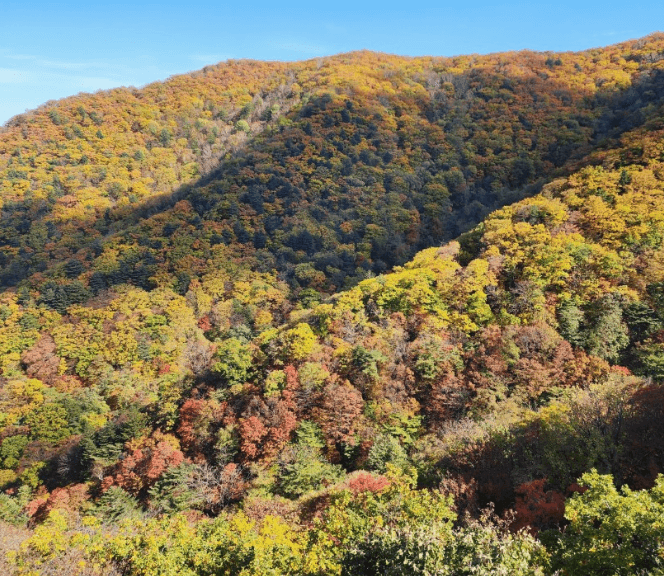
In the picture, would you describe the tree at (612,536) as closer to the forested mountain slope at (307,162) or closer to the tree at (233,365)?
the tree at (233,365)

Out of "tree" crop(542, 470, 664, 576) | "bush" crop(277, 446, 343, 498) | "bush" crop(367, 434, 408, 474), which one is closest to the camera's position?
"tree" crop(542, 470, 664, 576)

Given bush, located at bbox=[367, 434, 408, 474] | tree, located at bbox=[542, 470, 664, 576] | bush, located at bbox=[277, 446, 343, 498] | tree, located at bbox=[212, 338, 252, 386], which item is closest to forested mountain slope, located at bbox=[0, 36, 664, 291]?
tree, located at bbox=[212, 338, 252, 386]

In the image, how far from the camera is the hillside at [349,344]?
813 inches

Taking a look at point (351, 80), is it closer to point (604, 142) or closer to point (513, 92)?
point (513, 92)

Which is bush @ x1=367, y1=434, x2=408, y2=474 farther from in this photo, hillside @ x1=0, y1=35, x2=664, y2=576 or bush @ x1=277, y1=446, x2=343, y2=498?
bush @ x1=277, y1=446, x2=343, y2=498

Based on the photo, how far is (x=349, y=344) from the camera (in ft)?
155

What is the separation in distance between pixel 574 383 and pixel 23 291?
322 ft

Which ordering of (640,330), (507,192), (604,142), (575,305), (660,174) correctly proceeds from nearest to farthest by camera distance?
(640,330) → (575,305) → (660,174) → (604,142) → (507,192)

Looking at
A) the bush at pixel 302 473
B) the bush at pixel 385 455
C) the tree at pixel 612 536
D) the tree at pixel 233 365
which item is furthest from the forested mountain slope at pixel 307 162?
the tree at pixel 612 536

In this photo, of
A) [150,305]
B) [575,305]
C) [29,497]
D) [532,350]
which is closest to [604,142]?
[575,305]

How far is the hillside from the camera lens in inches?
813

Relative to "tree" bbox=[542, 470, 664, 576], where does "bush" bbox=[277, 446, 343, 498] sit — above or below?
below

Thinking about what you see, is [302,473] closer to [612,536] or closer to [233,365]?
[233,365]

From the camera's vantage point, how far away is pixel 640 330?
40219 millimetres
